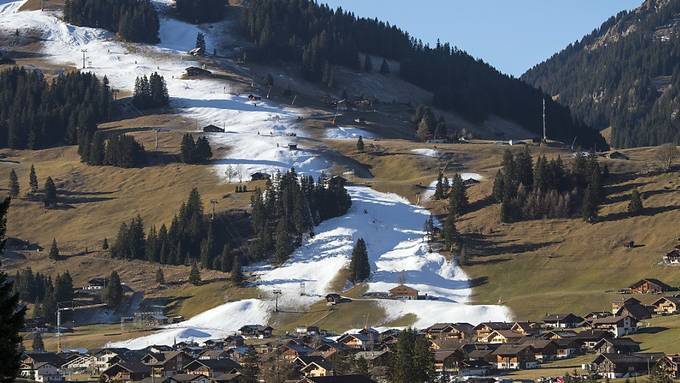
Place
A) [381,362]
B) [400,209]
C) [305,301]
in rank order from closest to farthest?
[381,362] → [305,301] → [400,209]

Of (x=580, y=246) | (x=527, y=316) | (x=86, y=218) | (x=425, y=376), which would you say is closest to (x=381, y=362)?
(x=425, y=376)

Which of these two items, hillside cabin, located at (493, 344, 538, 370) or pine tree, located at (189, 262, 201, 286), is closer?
hillside cabin, located at (493, 344, 538, 370)

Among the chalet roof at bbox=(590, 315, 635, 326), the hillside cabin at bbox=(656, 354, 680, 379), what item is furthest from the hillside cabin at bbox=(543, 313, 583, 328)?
the hillside cabin at bbox=(656, 354, 680, 379)

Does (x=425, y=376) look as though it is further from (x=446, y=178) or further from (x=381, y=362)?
(x=446, y=178)

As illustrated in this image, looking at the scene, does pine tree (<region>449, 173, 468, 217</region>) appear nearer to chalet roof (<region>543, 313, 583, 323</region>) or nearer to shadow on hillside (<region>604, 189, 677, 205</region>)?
shadow on hillside (<region>604, 189, 677, 205</region>)

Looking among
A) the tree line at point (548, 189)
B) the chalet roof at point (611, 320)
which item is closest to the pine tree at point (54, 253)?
the tree line at point (548, 189)

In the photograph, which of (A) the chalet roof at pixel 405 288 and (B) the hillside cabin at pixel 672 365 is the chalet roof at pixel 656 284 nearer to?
(A) the chalet roof at pixel 405 288

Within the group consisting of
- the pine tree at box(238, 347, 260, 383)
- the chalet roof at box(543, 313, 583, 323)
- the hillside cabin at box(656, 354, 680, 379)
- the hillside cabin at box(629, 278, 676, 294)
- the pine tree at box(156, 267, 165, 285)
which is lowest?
the pine tree at box(156, 267, 165, 285)

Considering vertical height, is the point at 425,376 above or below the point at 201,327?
above
